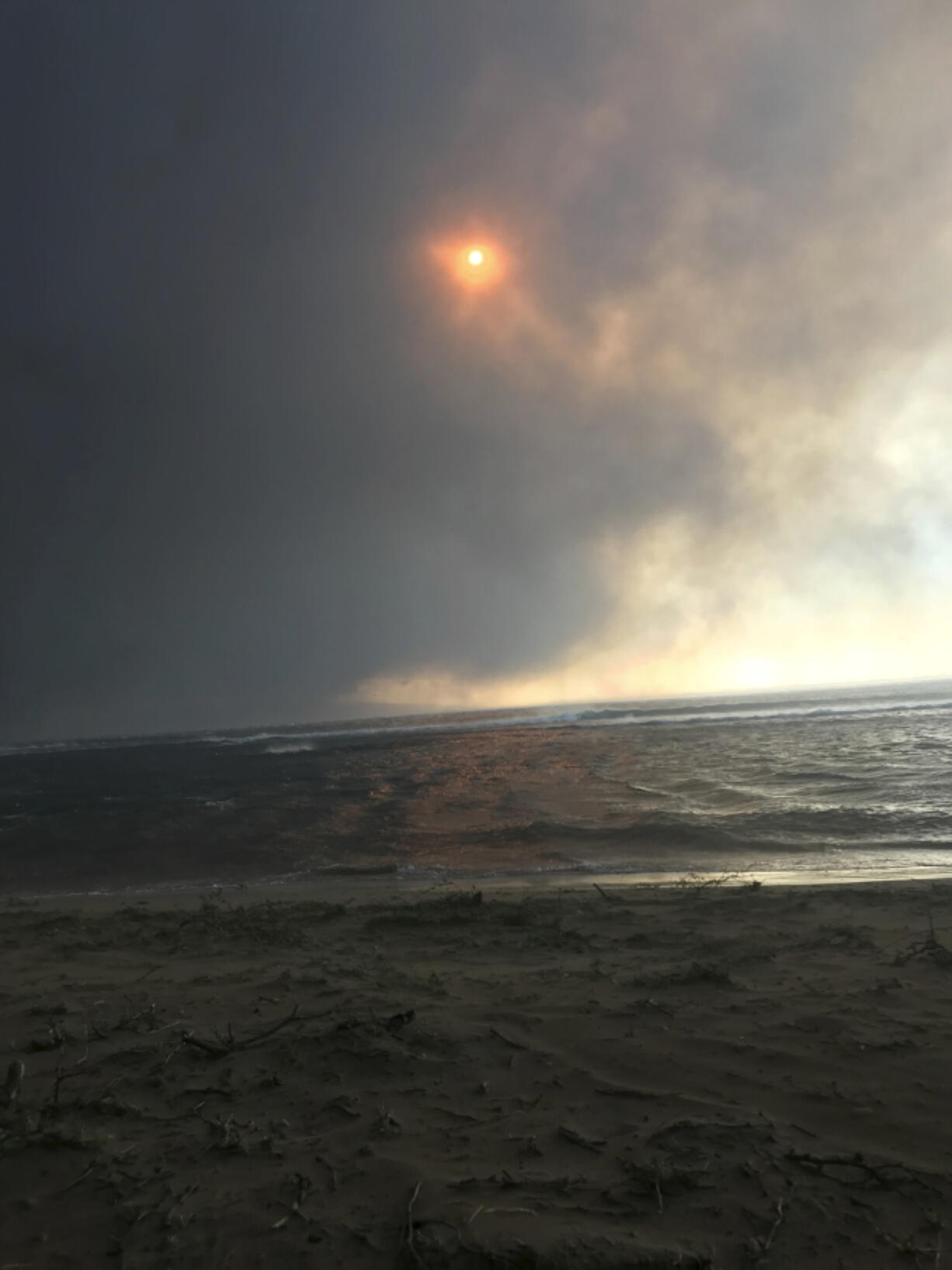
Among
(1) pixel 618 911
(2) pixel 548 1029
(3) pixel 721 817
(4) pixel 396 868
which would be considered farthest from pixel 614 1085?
(3) pixel 721 817

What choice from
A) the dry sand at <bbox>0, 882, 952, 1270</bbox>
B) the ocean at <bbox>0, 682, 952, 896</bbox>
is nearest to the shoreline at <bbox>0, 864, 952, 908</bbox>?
the ocean at <bbox>0, 682, 952, 896</bbox>

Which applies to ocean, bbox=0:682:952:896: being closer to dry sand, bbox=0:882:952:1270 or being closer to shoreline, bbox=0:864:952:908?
shoreline, bbox=0:864:952:908

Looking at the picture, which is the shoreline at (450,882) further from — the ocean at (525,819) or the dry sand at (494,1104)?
the dry sand at (494,1104)

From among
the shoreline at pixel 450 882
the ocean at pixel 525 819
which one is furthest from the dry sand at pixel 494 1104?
the ocean at pixel 525 819

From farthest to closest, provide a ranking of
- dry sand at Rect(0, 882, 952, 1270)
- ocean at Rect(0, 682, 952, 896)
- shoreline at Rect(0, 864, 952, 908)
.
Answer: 1. ocean at Rect(0, 682, 952, 896)
2. shoreline at Rect(0, 864, 952, 908)
3. dry sand at Rect(0, 882, 952, 1270)

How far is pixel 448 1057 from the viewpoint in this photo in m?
4.27

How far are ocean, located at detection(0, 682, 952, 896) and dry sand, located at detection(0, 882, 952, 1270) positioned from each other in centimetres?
491

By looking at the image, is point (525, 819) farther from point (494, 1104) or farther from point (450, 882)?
point (494, 1104)

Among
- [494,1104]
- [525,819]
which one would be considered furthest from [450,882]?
[494,1104]

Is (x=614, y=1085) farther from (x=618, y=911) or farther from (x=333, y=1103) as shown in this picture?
(x=618, y=911)

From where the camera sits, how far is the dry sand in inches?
109

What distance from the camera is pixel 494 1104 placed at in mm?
3754

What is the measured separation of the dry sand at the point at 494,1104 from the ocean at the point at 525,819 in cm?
491

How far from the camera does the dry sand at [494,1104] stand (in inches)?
109
